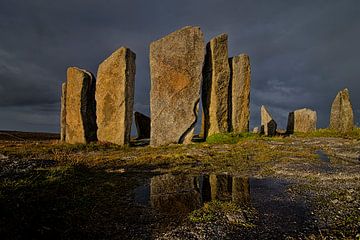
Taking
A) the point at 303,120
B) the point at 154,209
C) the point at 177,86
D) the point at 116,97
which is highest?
the point at 177,86

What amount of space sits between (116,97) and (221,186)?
32.8ft

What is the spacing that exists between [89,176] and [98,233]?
126 inches

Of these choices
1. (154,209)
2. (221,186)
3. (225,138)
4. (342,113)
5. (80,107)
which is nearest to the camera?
(154,209)

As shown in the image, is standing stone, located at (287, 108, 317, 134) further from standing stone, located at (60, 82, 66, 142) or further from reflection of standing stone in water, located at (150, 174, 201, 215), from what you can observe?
reflection of standing stone in water, located at (150, 174, 201, 215)

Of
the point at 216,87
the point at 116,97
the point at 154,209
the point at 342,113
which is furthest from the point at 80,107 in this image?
the point at 342,113

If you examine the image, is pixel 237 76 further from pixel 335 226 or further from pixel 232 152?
pixel 335 226

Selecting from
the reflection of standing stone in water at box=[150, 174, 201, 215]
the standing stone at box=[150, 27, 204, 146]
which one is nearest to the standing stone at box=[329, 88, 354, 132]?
the standing stone at box=[150, 27, 204, 146]

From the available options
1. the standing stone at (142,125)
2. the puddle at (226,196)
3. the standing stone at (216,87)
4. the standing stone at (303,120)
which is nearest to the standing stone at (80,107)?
the standing stone at (142,125)

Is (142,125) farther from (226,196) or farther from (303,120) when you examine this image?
(226,196)

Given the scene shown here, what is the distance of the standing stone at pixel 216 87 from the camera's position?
1642 centimetres

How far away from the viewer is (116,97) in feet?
49.2

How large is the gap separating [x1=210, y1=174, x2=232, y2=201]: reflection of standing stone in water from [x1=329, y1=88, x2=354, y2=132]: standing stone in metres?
16.9

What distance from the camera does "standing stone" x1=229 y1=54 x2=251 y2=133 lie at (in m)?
17.9

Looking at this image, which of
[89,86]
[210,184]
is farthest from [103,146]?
[210,184]
